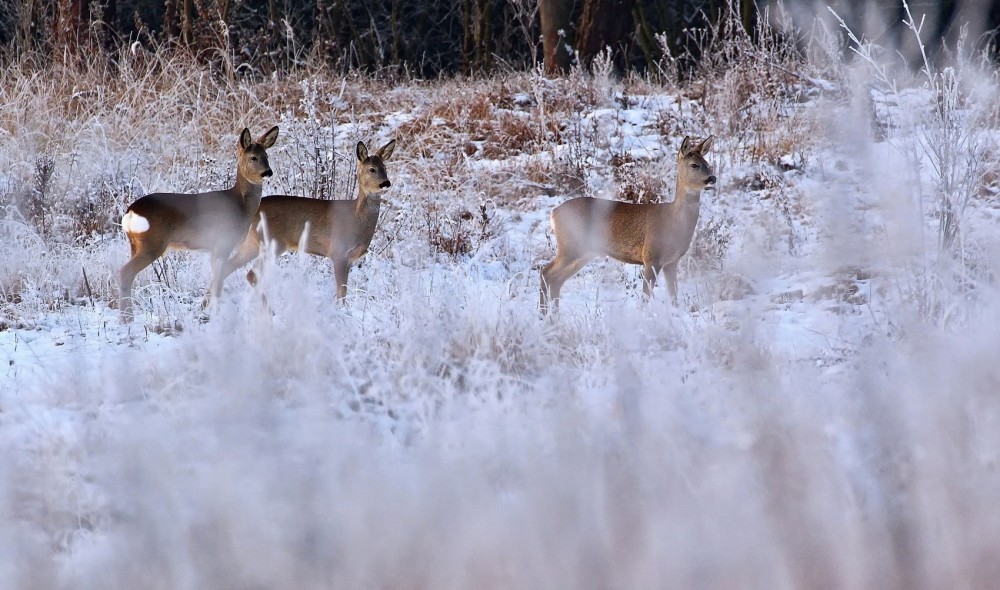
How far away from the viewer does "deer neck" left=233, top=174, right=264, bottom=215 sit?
22.8 feet

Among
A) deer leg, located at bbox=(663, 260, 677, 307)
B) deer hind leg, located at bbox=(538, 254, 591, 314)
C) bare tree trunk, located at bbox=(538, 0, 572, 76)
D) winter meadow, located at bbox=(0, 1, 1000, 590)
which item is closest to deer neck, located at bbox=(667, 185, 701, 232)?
deer leg, located at bbox=(663, 260, 677, 307)

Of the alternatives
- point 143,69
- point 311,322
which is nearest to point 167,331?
point 311,322

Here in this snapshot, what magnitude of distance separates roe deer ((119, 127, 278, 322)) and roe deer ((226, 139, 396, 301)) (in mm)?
152

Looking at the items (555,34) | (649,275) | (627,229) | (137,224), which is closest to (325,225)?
(137,224)

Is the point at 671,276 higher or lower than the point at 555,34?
lower

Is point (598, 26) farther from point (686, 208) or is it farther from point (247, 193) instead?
point (247, 193)

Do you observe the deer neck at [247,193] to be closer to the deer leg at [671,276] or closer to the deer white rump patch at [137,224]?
the deer white rump patch at [137,224]

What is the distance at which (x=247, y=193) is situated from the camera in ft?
22.9

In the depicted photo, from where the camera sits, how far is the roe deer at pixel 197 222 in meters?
6.36

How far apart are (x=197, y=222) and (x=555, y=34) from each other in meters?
7.87

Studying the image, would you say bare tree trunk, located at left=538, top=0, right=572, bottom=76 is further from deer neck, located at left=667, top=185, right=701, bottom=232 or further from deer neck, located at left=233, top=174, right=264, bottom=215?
deer neck, located at left=233, top=174, right=264, bottom=215

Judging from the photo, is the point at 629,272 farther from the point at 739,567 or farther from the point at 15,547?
the point at 15,547

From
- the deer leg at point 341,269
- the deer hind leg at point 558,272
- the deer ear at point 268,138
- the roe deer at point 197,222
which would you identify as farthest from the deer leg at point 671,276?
the deer ear at point 268,138

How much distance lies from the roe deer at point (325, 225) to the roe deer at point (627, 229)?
104cm
